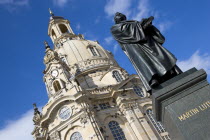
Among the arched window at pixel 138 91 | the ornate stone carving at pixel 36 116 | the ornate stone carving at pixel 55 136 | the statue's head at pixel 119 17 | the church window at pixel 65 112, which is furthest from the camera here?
the arched window at pixel 138 91

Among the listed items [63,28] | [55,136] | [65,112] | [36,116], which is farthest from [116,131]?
[63,28]

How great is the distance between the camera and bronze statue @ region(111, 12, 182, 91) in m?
6.46

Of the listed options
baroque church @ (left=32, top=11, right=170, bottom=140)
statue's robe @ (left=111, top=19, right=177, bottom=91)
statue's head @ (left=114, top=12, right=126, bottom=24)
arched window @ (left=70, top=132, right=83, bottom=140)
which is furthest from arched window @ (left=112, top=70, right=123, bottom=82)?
statue's robe @ (left=111, top=19, right=177, bottom=91)

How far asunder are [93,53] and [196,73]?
37206 millimetres

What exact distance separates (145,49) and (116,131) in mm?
21131

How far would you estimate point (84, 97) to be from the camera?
90.0ft

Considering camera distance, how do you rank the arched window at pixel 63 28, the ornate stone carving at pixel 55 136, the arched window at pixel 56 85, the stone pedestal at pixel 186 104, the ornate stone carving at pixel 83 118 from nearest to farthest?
the stone pedestal at pixel 186 104 < the ornate stone carving at pixel 83 118 < the ornate stone carving at pixel 55 136 < the arched window at pixel 56 85 < the arched window at pixel 63 28

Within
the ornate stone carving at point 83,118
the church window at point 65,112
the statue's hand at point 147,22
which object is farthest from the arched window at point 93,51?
the statue's hand at point 147,22

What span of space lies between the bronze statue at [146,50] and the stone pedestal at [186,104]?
18.1 inches

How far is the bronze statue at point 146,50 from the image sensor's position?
21.2 feet

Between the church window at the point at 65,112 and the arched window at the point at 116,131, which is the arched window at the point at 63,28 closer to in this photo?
the church window at the point at 65,112

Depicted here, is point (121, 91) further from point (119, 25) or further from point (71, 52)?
point (119, 25)

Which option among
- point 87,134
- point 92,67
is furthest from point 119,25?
point 92,67

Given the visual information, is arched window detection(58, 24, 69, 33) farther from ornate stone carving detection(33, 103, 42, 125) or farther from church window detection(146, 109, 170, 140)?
church window detection(146, 109, 170, 140)
